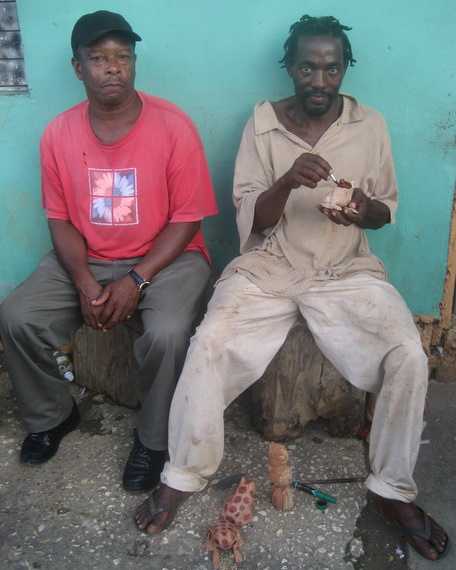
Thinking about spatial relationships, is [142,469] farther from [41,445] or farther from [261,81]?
[261,81]

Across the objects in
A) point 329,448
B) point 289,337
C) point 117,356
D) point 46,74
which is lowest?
point 329,448

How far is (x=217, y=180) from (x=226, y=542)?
1.77m

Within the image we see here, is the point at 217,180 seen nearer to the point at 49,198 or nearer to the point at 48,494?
the point at 49,198

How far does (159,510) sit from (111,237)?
1.22 m

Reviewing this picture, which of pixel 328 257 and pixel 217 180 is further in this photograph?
pixel 217 180

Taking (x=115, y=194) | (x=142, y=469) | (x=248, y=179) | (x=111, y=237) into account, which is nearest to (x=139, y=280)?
(x=111, y=237)

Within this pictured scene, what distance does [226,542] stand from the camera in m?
2.10

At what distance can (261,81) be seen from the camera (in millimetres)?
2842

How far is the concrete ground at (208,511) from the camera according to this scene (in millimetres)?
2127

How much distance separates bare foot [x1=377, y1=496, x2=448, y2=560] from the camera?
2.11 meters

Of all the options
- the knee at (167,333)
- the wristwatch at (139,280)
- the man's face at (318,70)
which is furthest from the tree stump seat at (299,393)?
the man's face at (318,70)

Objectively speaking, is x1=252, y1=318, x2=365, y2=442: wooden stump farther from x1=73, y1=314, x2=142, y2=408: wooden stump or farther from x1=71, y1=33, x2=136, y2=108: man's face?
x1=71, y1=33, x2=136, y2=108: man's face

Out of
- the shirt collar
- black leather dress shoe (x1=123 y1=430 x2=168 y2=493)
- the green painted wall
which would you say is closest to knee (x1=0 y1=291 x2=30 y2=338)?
black leather dress shoe (x1=123 y1=430 x2=168 y2=493)

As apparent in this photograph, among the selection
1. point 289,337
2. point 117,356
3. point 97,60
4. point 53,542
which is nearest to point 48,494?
point 53,542
